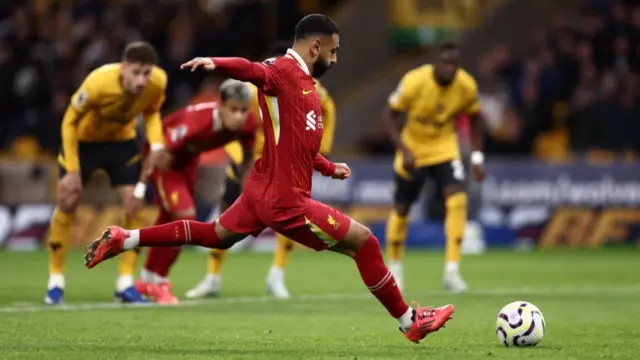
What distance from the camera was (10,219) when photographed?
2170 cm

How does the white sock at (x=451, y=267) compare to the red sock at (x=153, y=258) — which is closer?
the red sock at (x=153, y=258)

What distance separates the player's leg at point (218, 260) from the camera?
14203 mm

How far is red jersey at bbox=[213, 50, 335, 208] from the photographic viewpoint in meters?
9.27

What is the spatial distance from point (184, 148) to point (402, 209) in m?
3.27

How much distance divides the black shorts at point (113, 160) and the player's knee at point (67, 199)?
0.54 metres

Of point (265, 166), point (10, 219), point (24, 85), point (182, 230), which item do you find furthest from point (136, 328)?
point (24, 85)

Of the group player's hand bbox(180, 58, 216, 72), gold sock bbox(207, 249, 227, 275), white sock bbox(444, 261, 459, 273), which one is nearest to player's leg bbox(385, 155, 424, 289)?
white sock bbox(444, 261, 459, 273)

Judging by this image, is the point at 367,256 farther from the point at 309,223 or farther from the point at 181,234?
the point at 181,234

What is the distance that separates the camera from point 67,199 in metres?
12.8

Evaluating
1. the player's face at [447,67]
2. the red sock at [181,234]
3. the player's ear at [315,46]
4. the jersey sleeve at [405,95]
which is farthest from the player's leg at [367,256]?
the jersey sleeve at [405,95]

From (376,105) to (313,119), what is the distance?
700 inches

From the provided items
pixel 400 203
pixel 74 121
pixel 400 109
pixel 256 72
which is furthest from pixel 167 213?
pixel 256 72

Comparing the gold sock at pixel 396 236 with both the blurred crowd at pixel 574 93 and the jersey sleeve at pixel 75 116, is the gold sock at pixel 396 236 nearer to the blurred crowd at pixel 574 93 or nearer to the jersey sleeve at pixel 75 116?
the jersey sleeve at pixel 75 116

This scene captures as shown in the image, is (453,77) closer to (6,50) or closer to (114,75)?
(114,75)
